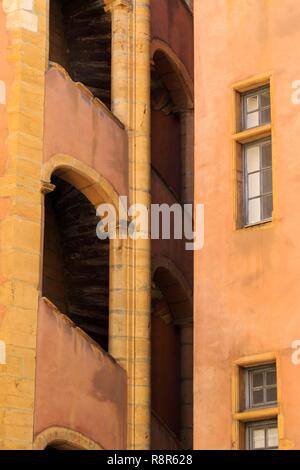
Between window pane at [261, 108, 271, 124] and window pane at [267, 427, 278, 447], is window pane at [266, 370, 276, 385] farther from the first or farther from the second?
window pane at [261, 108, 271, 124]

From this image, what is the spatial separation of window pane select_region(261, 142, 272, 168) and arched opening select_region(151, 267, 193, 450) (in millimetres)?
4939

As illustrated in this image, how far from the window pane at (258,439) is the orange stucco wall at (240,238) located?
12.6 inches

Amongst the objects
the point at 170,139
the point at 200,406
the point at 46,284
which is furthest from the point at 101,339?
the point at 200,406

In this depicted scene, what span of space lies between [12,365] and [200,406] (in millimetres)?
2509

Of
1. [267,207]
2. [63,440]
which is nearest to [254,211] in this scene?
[267,207]

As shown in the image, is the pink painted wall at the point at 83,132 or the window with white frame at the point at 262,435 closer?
the window with white frame at the point at 262,435

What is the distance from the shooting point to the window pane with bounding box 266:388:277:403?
64.1ft

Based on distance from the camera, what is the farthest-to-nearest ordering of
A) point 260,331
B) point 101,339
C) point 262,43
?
point 101,339, point 262,43, point 260,331

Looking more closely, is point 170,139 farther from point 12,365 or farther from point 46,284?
point 12,365

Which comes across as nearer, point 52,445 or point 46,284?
point 52,445

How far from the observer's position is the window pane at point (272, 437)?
768 inches

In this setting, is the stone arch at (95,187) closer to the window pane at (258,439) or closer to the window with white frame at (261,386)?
the window with white frame at (261,386)

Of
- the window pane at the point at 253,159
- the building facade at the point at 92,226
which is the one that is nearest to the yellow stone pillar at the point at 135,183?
the building facade at the point at 92,226

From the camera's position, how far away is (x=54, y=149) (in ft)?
73.6
